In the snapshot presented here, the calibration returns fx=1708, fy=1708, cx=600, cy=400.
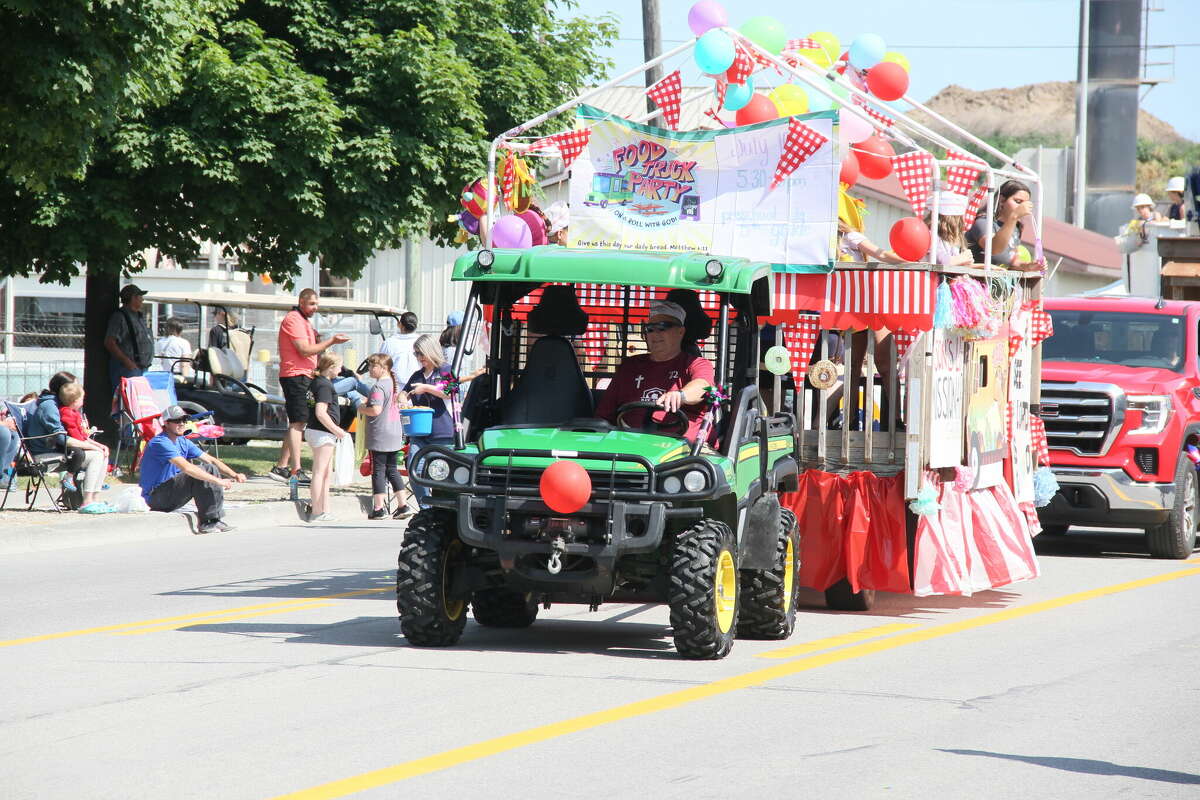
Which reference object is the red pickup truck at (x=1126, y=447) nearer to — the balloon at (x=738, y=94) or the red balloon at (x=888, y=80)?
the red balloon at (x=888, y=80)

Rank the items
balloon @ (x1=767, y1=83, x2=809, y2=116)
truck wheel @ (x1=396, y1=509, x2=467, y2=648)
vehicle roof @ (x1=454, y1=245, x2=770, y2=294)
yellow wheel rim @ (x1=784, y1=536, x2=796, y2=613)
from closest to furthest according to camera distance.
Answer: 1. truck wheel @ (x1=396, y1=509, x2=467, y2=648)
2. vehicle roof @ (x1=454, y1=245, x2=770, y2=294)
3. yellow wheel rim @ (x1=784, y1=536, x2=796, y2=613)
4. balloon @ (x1=767, y1=83, x2=809, y2=116)

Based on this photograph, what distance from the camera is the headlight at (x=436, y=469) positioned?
920 centimetres

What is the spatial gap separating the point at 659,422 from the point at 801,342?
2.08 m

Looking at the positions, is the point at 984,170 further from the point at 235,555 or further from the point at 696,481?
the point at 235,555

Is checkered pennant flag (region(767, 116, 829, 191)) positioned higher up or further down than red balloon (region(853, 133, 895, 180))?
further down

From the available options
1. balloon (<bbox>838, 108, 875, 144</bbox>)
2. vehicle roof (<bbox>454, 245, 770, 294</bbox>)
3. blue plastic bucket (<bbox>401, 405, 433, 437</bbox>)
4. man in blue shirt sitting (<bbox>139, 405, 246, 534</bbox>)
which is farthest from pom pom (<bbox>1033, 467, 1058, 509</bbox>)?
man in blue shirt sitting (<bbox>139, 405, 246, 534</bbox>)

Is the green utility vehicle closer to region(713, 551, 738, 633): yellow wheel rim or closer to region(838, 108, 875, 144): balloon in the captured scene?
region(713, 551, 738, 633): yellow wheel rim

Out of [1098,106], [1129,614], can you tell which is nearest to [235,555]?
[1129,614]

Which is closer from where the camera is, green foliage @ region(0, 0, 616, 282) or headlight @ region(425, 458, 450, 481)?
headlight @ region(425, 458, 450, 481)

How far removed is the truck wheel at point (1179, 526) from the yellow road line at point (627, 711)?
3876 millimetres

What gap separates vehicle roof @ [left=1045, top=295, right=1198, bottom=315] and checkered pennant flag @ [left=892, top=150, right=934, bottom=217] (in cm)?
518

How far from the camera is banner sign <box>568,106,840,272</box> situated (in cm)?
1136

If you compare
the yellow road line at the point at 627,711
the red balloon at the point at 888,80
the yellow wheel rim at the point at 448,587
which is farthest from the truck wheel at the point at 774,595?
the red balloon at the point at 888,80

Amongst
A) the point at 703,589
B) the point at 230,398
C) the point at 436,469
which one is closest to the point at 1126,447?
the point at 703,589
